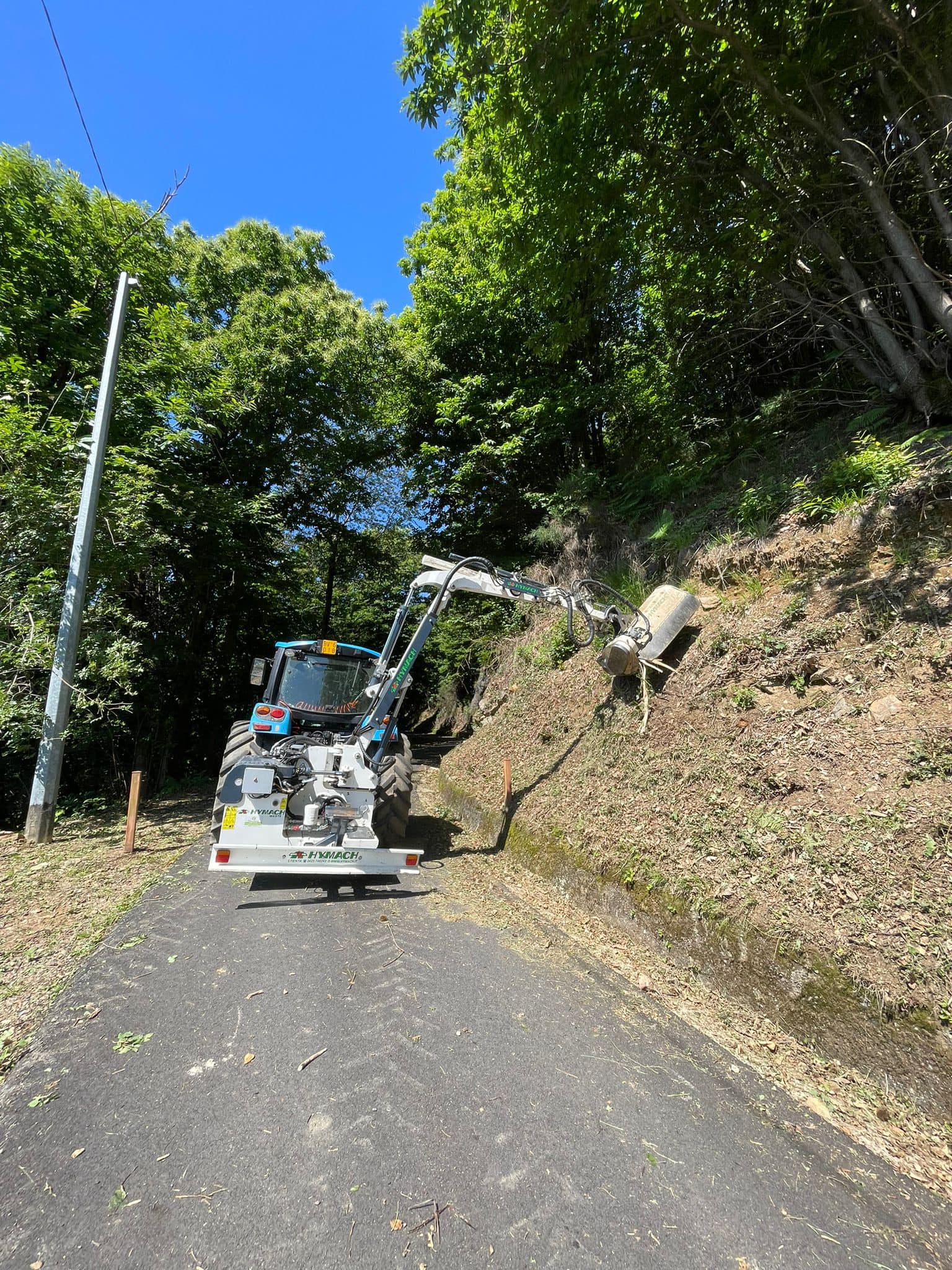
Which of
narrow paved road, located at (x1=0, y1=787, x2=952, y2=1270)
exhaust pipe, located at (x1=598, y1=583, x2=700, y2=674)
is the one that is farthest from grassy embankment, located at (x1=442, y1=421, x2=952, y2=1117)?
narrow paved road, located at (x1=0, y1=787, x2=952, y2=1270)

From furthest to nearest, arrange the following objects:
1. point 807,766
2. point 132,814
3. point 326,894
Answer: point 132,814 → point 326,894 → point 807,766

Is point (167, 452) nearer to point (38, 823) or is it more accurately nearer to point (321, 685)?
point (321, 685)

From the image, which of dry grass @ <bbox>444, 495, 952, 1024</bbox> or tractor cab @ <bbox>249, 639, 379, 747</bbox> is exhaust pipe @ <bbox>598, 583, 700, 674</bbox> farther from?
tractor cab @ <bbox>249, 639, 379, 747</bbox>

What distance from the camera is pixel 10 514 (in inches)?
267

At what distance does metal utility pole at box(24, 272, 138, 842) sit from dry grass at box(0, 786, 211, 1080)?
48cm

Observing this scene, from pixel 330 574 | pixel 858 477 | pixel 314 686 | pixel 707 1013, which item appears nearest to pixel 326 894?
pixel 314 686

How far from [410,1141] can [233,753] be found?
4897 mm

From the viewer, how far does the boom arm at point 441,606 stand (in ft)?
20.3

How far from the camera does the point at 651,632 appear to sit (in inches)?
236

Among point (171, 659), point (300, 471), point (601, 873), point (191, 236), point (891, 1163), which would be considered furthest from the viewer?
point (300, 471)

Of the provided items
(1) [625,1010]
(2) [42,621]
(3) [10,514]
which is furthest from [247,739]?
(1) [625,1010]

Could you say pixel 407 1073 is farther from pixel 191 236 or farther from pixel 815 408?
pixel 191 236

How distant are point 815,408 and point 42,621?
1059 centimetres

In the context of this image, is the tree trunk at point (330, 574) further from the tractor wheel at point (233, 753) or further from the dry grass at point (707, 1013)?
the dry grass at point (707, 1013)
